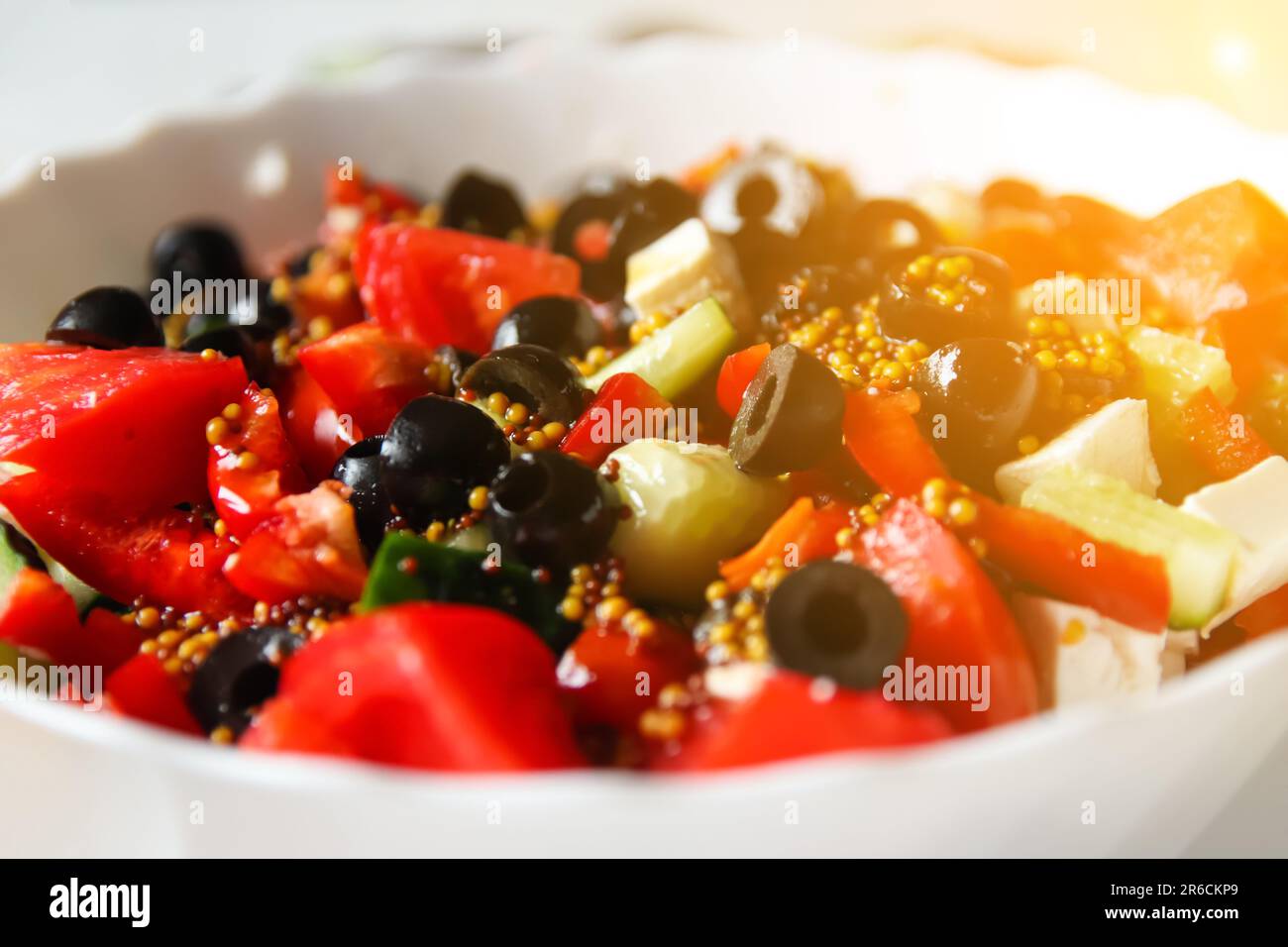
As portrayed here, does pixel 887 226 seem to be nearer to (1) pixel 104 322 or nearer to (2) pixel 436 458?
(2) pixel 436 458

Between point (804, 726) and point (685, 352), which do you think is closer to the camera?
point (804, 726)

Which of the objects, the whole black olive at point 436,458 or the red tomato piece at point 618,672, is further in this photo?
the whole black olive at point 436,458

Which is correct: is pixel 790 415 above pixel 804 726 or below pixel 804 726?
above

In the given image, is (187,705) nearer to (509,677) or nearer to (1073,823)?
(509,677)

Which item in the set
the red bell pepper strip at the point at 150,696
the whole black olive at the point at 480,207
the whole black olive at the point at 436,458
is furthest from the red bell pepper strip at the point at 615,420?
the whole black olive at the point at 480,207

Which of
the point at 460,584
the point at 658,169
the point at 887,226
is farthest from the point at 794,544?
the point at 658,169

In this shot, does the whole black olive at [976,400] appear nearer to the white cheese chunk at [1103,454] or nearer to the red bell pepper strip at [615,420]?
the white cheese chunk at [1103,454]
